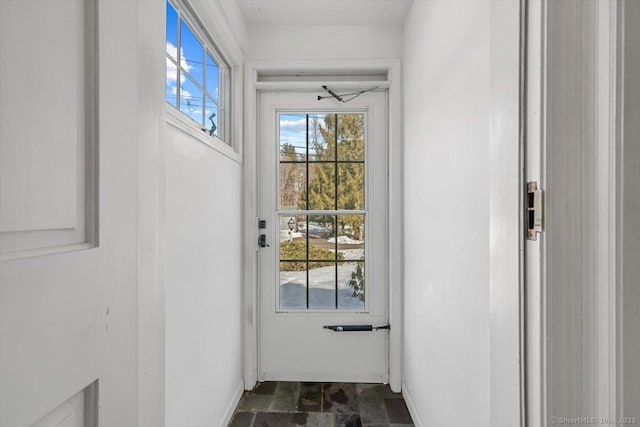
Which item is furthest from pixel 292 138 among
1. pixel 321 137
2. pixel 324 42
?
pixel 324 42

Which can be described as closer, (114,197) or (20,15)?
(20,15)

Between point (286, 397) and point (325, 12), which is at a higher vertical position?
point (325, 12)

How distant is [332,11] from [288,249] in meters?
1.49

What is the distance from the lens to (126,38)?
57 centimetres

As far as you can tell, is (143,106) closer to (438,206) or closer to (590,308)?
(590,308)

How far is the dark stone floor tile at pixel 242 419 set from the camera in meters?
1.88

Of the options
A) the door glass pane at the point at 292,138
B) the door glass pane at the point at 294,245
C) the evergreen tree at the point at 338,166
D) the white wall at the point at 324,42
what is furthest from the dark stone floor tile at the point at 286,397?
the white wall at the point at 324,42

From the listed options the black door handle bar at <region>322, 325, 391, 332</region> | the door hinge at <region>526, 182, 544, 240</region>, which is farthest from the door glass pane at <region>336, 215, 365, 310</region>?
the door hinge at <region>526, 182, 544, 240</region>

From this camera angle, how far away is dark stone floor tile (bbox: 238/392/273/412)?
2021 mm

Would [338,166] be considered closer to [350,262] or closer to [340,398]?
[350,262]

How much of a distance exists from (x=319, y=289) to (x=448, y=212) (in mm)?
1228

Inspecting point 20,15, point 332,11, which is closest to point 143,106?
point 20,15

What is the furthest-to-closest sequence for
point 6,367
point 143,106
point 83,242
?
point 143,106 < point 83,242 < point 6,367

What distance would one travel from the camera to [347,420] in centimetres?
190
